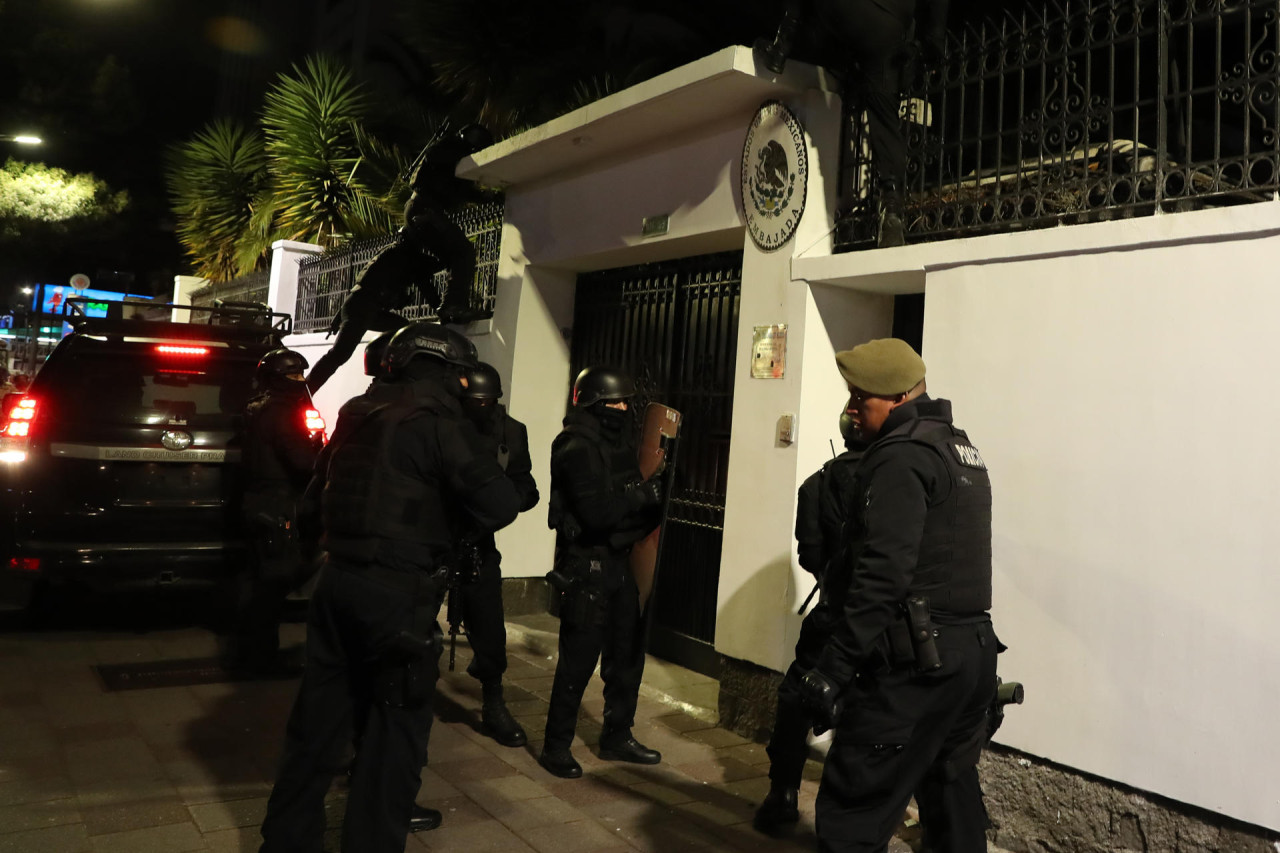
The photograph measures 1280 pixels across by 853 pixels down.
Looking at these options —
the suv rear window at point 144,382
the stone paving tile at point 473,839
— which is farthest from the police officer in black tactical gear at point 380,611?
the suv rear window at point 144,382

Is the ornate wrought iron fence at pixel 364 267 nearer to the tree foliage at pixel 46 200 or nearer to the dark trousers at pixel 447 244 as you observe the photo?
the dark trousers at pixel 447 244

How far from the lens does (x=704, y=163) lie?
21.2 ft

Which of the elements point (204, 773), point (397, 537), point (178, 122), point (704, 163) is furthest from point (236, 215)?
point (178, 122)

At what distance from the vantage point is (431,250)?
8.52 metres

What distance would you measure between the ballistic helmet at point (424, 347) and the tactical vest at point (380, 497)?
18 cm

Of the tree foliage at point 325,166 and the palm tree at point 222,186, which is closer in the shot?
the tree foliage at point 325,166

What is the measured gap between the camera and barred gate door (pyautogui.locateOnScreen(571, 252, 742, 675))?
6809mm

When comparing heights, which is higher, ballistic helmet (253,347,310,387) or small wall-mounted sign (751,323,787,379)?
small wall-mounted sign (751,323,787,379)

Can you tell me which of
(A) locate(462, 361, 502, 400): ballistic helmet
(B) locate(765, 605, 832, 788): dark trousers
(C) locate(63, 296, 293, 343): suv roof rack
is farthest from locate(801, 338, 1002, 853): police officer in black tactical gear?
(C) locate(63, 296, 293, 343): suv roof rack

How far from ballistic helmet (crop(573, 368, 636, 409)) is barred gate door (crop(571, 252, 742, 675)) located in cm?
190

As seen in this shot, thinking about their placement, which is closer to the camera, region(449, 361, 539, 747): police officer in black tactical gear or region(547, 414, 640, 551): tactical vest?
region(547, 414, 640, 551): tactical vest

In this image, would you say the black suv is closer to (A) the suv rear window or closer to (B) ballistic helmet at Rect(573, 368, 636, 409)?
(A) the suv rear window

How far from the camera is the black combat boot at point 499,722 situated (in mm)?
5270

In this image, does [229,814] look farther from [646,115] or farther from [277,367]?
[646,115]
